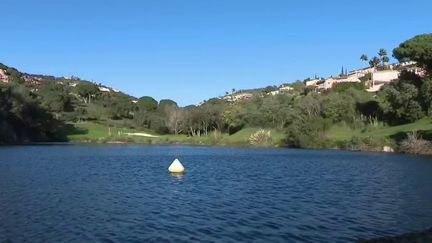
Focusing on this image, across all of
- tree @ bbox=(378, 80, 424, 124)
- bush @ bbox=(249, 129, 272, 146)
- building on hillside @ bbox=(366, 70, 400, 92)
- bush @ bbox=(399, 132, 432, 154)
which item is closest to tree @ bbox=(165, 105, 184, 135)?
bush @ bbox=(249, 129, 272, 146)

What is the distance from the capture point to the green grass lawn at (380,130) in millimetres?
110750

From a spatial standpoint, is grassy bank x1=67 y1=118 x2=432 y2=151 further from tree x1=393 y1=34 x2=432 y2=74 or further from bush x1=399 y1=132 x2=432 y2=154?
tree x1=393 y1=34 x2=432 y2=74

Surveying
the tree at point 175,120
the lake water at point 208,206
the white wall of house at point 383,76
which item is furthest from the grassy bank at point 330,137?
the white wall of house at point 383,76

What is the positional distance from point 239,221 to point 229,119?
148 metres

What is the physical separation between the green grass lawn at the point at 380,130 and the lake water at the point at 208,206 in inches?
2355

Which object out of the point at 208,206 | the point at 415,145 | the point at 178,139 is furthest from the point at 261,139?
the point at 208,206

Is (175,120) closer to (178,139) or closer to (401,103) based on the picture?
(178,139)

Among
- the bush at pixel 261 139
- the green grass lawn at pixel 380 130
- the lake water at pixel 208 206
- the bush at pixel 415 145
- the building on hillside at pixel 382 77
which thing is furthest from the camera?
the building on hillside at pixel 382 77

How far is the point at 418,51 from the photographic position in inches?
3612

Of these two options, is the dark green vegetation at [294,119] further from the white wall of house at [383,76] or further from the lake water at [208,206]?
the lake water at [208,206]

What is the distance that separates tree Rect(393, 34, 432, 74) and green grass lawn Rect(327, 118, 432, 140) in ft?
50.0

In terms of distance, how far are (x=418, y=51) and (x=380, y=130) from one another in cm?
3496

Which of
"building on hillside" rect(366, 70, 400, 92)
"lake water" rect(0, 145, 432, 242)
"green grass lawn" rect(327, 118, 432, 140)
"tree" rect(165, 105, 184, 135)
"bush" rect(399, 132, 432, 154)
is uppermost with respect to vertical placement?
"building on hillside" rect(366, 70, 400, 92)

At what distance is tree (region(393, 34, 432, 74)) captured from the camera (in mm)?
91250
